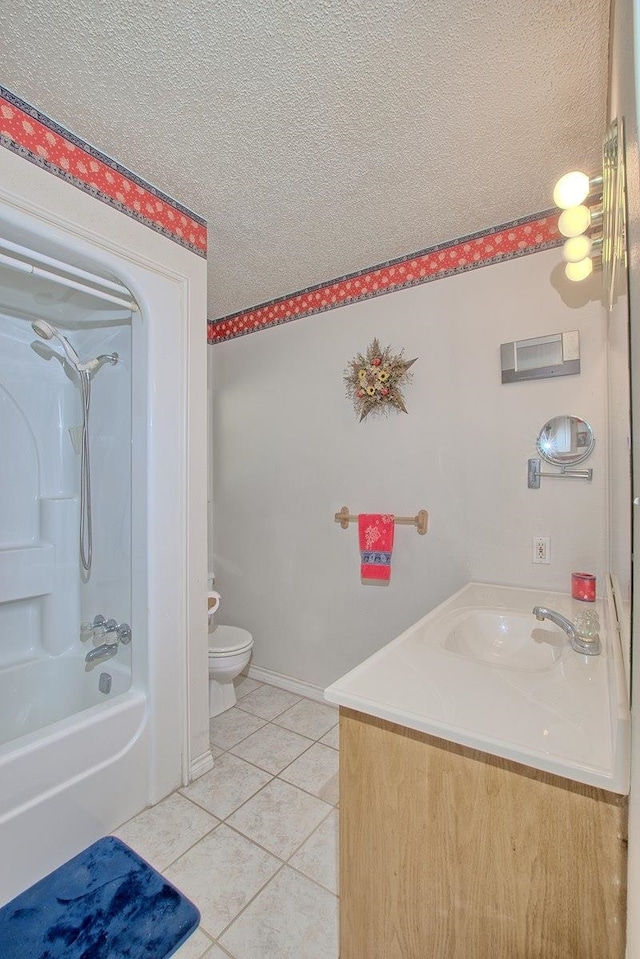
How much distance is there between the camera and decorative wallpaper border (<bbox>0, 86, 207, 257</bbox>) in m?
1.37

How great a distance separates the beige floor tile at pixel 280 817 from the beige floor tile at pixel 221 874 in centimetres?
4

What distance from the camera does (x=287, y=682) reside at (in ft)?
8.89

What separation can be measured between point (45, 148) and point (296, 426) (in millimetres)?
1659

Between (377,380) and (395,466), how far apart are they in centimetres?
48

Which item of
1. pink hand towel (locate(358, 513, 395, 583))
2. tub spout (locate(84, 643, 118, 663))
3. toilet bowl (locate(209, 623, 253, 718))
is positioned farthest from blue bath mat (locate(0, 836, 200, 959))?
pink hand towel (locate(358, 513, 395, 583))

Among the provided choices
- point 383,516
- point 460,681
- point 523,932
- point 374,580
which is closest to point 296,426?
point 383,516

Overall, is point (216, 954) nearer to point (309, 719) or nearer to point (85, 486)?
point (309, 719)

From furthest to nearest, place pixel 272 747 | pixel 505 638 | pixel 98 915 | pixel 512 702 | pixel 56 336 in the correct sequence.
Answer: pixel 272 747, pixel 56 336, pixel 505 638, pixel 98 915, pixel 512 702

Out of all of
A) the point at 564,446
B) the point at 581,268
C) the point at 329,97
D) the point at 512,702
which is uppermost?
the point at 329,97

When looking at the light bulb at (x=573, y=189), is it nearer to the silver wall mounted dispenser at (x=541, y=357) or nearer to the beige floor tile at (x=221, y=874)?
the silver wall mounted dispenser at (x=541, y=357)

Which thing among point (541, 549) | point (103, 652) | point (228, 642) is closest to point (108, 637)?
point (103, 652)

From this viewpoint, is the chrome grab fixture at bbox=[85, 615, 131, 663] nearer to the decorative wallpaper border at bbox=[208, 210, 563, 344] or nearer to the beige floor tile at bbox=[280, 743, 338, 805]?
the beige floor tile at bbox=[280, 743, 338, 805]

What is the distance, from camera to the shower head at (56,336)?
1.89 m

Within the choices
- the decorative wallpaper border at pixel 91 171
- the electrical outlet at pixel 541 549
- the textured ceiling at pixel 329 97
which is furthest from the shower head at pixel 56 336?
the electrical outlet at pixel 541 549
